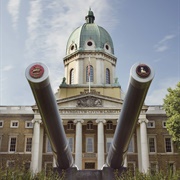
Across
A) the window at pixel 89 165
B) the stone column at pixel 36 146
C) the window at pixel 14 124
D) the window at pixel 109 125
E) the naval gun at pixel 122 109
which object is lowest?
the naval gun at pixel 122 109

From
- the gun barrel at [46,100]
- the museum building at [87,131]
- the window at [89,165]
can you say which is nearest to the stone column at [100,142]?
the museum building at [87,131]

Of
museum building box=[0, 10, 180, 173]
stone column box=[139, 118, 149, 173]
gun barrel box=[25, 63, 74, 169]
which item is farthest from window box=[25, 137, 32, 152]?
gun barrel box=[25, 63, 74, 169]

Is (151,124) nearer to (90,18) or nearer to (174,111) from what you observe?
(174,111)

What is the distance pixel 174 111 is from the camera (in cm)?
3406

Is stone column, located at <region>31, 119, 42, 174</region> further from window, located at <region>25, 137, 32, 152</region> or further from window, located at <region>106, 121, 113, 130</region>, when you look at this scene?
window, located at <region>106, 121, 113, 130</region>

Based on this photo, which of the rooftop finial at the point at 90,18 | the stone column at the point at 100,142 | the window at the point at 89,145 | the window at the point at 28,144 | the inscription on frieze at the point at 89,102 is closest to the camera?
the stone column at the point at 100,142

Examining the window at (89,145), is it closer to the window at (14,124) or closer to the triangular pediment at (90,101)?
the triangular pediment at (90,101)

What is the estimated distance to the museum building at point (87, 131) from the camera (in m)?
39.2

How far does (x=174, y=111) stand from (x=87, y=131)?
13086 millimetres

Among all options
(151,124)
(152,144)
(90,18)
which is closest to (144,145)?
(152,144)

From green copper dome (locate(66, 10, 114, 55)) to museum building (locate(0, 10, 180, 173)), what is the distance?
13.5 ft

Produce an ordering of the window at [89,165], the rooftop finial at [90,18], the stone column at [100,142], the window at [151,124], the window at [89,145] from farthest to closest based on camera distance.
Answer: the rooftop finial at [90,18]
the window at [151,124]
the window at [89,145]
the window at [89,165]
the stone column at [100,142]

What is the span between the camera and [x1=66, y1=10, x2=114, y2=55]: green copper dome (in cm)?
5075

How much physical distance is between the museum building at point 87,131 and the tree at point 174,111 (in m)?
4.85
